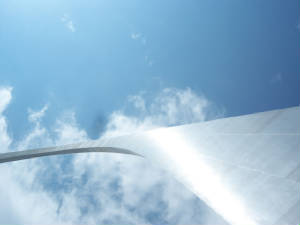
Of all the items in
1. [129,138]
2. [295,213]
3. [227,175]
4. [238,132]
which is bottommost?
[295,213]

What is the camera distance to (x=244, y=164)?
26.6 ft

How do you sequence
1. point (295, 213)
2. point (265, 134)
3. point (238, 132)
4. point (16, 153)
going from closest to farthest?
point (295, 213)
point (265, 134)
point (238, 132)
point (16, 153)

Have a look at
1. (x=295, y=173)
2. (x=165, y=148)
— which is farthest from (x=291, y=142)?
(x=165, y=148)

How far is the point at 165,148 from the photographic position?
13492mm

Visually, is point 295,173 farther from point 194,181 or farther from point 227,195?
point 194,181

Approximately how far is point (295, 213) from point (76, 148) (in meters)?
24.8

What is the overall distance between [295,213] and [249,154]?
3005 millimetres

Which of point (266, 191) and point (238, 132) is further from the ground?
point (238, 132)

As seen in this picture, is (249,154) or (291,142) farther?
(249,154)

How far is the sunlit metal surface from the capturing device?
616cm

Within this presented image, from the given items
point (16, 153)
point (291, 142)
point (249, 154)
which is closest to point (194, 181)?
point (249, 154)

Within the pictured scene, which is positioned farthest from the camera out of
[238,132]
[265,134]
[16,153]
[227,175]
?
[16,153]

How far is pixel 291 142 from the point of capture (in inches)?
291

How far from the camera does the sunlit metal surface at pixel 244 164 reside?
20.2 feet
